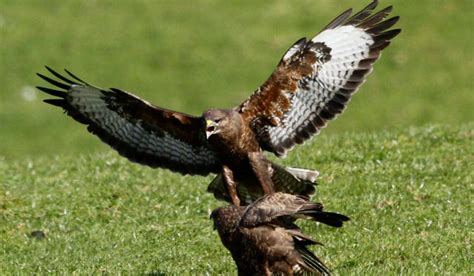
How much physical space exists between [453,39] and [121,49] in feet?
31.5

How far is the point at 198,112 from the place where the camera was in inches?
1122

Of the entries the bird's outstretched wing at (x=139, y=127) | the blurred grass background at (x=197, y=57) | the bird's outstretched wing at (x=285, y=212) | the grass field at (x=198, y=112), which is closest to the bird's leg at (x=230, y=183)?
the bird's outstretched wing at (x=139, y=127)

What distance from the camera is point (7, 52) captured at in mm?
30688

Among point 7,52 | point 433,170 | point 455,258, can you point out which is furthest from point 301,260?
point 7,52

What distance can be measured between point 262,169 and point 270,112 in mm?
658

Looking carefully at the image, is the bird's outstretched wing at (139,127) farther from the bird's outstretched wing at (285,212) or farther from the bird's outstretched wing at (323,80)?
the bird's outstretched wing at (285,212)

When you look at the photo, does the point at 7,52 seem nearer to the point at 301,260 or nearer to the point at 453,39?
the point at 453,39

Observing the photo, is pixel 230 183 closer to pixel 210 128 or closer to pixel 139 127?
pixel 210 128

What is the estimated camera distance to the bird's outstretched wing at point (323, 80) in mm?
11180

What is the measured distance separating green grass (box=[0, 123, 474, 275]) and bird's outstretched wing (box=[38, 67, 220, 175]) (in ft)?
3.18

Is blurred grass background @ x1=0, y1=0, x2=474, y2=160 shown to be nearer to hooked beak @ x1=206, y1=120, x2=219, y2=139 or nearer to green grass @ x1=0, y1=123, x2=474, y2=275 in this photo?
green grass @ x1=0, y1=123, x2=474, y2=275

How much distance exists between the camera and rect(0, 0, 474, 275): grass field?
38.3ft

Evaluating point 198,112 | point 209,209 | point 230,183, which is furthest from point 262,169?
point 198,112

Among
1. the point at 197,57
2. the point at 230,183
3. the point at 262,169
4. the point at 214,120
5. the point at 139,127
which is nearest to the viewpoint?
the point at 214,120
